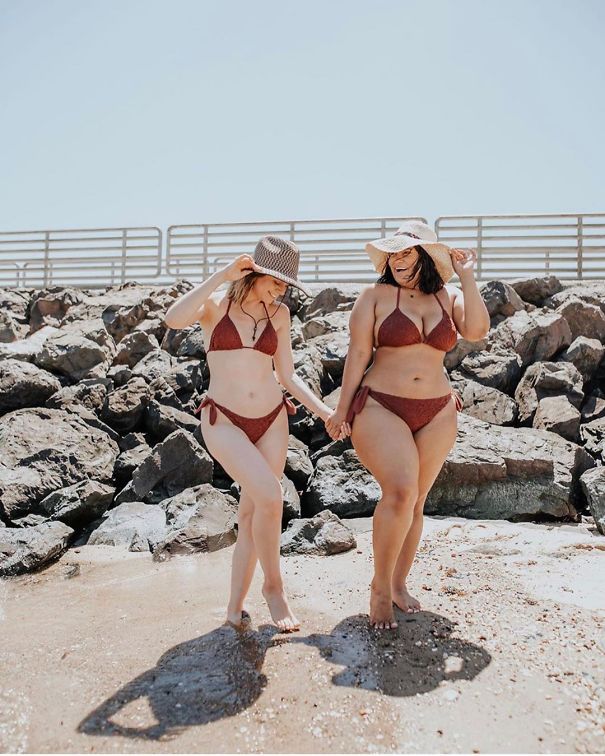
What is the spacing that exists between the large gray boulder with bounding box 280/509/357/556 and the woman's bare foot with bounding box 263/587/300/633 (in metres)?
2.04

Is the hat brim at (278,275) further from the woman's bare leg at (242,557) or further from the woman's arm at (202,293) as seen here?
the woman's bare leg at (242,557)

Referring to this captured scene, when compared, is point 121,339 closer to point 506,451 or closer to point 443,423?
point 506,451

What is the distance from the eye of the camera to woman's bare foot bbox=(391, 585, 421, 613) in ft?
13.5

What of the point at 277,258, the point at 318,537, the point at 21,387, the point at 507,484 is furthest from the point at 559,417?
the point at 21,387

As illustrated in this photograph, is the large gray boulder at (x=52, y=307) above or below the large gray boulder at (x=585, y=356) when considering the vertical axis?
above

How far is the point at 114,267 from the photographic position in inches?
690

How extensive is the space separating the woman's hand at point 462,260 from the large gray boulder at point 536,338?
6837 millimetres

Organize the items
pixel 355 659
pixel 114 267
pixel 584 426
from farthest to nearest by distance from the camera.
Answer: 1. pixel 114 267
2. pixel 584 426
3. pixel 355 659

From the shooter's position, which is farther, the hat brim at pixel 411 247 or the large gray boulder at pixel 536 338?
the large gray boulder at pixel 536 338

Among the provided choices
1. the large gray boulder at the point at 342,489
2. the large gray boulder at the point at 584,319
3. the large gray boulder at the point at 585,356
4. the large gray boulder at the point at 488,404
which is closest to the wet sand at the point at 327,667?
the large gray boulder at the point at 342,489

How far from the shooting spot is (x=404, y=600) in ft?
13.7

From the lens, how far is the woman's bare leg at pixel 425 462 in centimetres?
390

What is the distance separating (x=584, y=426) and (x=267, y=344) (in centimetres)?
637

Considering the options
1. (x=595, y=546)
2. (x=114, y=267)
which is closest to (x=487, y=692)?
(x=595, y=546)
